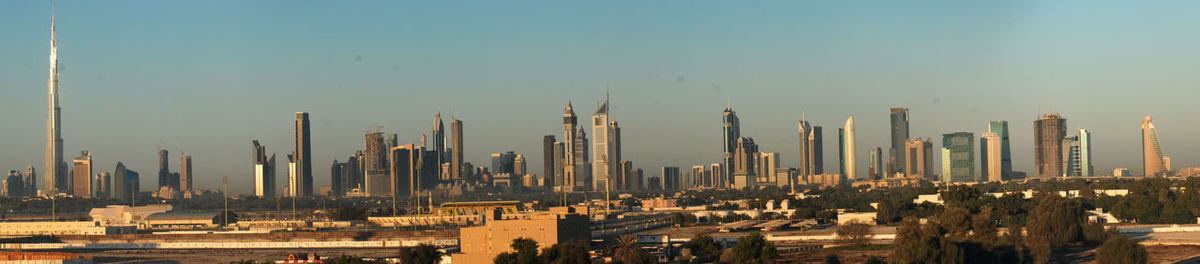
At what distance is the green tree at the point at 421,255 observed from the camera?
279 ft

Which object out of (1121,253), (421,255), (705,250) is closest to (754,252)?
(705,250)

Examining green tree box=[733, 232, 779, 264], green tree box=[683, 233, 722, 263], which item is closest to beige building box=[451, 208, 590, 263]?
green tree box=[683, 233, 722, 263]

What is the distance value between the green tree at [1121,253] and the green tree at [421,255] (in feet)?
125

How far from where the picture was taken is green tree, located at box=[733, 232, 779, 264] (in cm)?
8400

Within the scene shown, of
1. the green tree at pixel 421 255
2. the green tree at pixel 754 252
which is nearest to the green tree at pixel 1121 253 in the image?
the green tree at pixel 754 252

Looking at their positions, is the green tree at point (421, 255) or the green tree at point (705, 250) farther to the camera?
the green tree at point (705, 250)

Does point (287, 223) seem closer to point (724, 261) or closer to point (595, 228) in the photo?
point (595, 228)

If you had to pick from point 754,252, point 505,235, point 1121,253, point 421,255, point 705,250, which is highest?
point 505,235

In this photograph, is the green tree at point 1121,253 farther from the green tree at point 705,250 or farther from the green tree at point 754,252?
the green tree at point 705,250

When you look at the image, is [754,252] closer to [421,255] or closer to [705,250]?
[705,250]

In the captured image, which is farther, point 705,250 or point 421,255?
point 705,250

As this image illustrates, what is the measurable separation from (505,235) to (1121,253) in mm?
35400

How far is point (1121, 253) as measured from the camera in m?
84.4

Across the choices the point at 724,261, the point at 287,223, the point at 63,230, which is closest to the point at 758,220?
the point at 287,223
